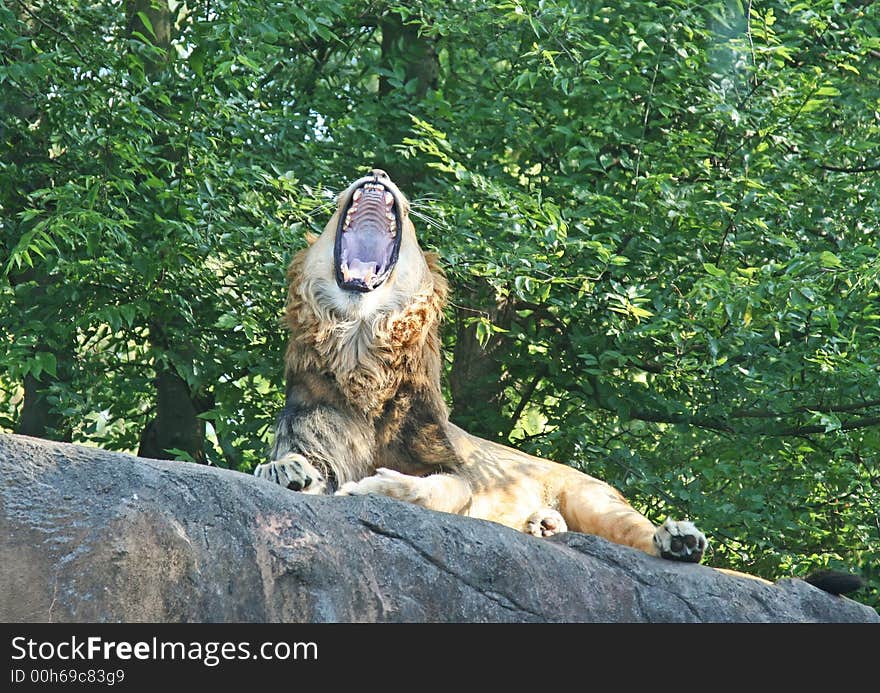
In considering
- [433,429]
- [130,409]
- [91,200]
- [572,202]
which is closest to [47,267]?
[91,200]

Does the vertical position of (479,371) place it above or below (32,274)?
below

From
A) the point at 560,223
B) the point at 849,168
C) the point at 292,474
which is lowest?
the point at 292,474

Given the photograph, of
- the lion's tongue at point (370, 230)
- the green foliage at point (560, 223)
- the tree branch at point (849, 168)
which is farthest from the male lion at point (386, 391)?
the tree branch at point (849, 168)

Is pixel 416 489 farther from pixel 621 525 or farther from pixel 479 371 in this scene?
pixel 479 371

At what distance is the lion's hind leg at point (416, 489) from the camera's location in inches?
215

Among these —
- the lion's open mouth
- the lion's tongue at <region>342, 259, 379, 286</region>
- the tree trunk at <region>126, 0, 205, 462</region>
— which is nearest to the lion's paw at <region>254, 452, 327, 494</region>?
the lion's tongue at <region>342, 259, 379, 286</region>

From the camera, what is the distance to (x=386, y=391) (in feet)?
19.9

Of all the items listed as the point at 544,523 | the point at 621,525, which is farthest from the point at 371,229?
the point at 621,525

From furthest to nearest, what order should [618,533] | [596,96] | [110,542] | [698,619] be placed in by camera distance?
[596,96] → [618,533] → [698,619] → [110,542]

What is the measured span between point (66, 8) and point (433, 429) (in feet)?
15.6

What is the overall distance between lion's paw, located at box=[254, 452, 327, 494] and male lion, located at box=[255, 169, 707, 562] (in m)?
0.09

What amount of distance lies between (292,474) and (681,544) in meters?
1.64

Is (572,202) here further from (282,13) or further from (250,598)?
(250,598)

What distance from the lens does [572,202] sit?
935cm
